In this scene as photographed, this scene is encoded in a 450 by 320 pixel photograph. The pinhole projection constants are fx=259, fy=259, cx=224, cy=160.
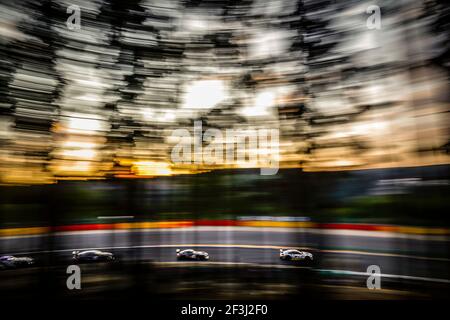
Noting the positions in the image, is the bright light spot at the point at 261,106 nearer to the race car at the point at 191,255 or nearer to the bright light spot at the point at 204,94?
the bright light spot at the point at 204,94

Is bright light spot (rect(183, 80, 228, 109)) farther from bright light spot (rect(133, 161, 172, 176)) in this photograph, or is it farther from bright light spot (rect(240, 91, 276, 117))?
bright light spot (rect(133, 161, 172, 176))

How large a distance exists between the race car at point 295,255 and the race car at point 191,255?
544 mm

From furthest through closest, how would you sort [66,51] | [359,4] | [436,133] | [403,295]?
[66,51] < [359,4] < [403,295] < [436,133]

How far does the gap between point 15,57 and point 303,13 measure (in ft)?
6.60

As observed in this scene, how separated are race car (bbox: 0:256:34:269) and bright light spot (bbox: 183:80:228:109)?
60.7 inches

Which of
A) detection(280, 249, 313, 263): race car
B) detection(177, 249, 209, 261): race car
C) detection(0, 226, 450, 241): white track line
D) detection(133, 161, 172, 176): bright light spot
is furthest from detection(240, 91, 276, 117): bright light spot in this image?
detection(177, 249, 209, 261): race car

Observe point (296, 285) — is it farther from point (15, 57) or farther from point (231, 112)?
point (15, 57)

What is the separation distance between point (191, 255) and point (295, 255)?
2.42 ft

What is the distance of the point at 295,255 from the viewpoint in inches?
68.4

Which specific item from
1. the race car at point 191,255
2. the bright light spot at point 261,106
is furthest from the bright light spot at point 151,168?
the bright light spot at point 261,106

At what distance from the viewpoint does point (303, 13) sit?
71.5 inches

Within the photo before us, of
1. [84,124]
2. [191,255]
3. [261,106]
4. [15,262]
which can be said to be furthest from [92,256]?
[261,106]

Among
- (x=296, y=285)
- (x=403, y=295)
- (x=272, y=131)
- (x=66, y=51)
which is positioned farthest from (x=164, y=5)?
(x=403, y=295)

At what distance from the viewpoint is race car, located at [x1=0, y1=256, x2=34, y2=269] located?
179 cm
